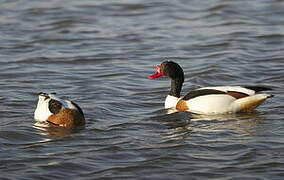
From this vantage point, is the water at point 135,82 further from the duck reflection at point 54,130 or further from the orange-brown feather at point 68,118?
the orange-brown feather at point 68,118

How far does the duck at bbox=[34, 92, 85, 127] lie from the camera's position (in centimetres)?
1057

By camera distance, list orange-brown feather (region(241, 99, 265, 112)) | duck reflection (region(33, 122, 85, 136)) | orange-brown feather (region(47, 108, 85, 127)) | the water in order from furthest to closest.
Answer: orange-brown feather (region(241, 99, 265, 112)), orange-brown feather (region(47, 108, 85, 127)), duck reflection (region(33, 122, 85, 136)), the water

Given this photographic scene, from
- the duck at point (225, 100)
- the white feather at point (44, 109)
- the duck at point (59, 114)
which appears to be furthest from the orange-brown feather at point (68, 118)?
the duck at point (225, 100)

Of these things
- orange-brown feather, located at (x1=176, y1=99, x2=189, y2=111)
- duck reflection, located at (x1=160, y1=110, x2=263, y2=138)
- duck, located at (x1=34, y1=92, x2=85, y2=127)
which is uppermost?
duck, located at (x1=34, y1=92, x2=85, y2=127)

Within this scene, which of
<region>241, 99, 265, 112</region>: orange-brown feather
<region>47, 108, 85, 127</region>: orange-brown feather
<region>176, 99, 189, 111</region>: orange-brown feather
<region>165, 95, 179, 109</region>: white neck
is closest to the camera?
<region>47, 108, 85, 127</region>: orange-brown feather

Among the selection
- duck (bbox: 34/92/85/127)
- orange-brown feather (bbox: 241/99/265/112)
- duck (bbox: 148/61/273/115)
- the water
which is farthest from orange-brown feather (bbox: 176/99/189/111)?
duck (bbox: 34/92/85/127)

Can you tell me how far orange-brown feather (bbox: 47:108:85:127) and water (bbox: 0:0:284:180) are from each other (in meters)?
0.15

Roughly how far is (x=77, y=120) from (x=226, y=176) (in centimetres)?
285

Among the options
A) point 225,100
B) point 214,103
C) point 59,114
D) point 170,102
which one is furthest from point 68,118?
point 225,100

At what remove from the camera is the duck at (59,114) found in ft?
34.7

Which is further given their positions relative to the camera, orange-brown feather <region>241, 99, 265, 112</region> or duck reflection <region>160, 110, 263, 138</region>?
orange-brown feather <region>241, 99, 265, 112</region>

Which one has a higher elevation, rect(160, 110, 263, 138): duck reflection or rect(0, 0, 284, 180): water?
rect(0, 0, 284, 180): water

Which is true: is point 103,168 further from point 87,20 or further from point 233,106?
point 87,20

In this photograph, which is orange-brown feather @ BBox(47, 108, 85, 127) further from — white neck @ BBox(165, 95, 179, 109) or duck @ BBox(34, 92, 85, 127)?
white neck @ BBox(165, 95, 179, 109)
